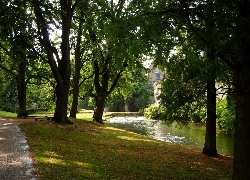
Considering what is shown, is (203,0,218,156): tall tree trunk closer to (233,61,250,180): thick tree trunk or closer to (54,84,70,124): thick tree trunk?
(233,61,250,180): thick tree trunk

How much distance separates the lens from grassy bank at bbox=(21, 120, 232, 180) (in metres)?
Result: 8.58

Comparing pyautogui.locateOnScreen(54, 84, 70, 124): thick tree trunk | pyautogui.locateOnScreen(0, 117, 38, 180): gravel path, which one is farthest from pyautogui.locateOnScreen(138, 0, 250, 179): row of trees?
pyautogui.locateOnScreen(54, 84, 70, 124): thick tree trunk

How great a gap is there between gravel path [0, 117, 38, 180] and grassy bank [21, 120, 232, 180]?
29 centimetres

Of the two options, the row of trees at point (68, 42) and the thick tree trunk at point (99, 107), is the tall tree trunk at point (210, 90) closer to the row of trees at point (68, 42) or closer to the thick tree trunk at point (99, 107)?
the row of trees at point (68, 42)

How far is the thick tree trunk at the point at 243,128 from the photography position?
776cm

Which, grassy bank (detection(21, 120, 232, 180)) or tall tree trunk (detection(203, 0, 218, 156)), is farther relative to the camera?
grassy bank (detection(21, 120, 232, 180))

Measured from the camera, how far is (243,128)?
789cm

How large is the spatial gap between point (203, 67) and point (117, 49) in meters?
2.60

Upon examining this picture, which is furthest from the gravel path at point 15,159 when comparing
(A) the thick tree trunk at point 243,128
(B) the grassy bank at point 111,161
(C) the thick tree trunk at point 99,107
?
(C) the thick tree trunk at point 99,107

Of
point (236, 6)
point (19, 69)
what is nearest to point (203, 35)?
point (236, 6)

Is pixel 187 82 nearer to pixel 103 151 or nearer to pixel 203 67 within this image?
pixel 203 67

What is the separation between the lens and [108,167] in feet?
31.7

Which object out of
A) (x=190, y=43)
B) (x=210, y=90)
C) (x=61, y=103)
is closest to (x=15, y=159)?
(x=190, y=43)

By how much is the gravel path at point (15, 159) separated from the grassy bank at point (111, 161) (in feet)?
0.95
